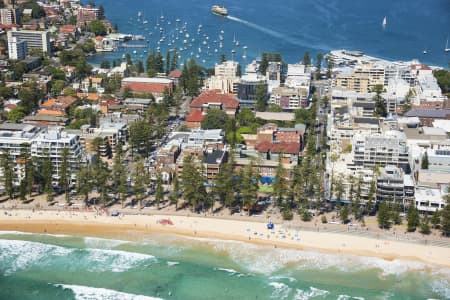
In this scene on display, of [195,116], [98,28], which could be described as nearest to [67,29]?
[98,28]

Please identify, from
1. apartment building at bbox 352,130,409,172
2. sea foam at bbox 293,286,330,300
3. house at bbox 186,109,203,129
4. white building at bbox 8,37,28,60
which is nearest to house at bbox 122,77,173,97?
house at bbox 186,109,203,129

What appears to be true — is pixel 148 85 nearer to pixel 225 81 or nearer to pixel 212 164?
pixel 225 81

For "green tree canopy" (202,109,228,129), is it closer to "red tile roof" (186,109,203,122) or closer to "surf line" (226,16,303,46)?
"red tile roof" (186,109,203,122)

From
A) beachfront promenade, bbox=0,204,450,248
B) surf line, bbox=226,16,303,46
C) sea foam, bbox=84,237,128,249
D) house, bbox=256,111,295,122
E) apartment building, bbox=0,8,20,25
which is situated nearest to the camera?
sea foam, bbox=84,237,128,249

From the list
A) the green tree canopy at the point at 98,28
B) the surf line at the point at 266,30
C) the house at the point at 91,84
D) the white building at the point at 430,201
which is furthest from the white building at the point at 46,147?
the green tree canopy at the point at 98,28

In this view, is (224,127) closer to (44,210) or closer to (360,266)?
(44,210)
